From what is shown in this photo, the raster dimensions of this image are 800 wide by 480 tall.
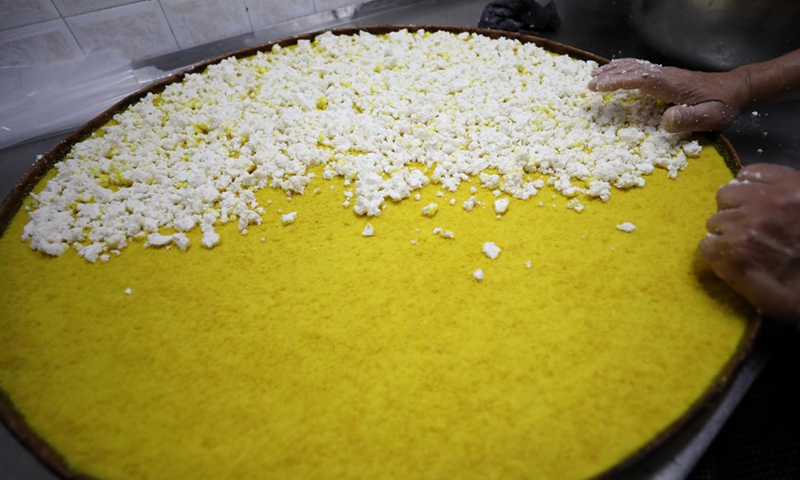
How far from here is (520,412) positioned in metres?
0.67

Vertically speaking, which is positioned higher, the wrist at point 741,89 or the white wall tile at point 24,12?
the white wall tile at point 24,12

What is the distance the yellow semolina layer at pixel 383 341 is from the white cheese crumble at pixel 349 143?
5 cm

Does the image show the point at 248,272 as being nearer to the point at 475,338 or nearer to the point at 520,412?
the point at 475,338

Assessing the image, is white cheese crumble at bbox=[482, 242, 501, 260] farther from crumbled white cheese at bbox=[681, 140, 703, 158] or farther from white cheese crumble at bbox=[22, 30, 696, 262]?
crumbled white cheese at bbox=[681, 140, 703, 158]

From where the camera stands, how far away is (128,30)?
1541 millimetres

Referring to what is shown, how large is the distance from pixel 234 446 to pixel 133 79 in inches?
50.6

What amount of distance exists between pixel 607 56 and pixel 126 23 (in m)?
1.56

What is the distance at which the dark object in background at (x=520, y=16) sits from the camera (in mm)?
1604

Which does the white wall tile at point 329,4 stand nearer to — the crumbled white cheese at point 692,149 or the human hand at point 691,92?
the human hand at point 691,92

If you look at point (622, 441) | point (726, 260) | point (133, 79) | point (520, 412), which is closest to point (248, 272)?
point (520, 412)

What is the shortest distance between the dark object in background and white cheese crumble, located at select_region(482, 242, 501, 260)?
104 cm

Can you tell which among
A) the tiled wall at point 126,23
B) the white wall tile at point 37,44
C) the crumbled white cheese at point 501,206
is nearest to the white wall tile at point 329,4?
the tiled wall at point 126,23

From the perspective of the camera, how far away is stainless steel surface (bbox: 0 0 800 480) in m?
0.69

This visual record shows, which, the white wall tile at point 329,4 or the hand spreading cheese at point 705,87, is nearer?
the hand spreading cheese at point 705,87
